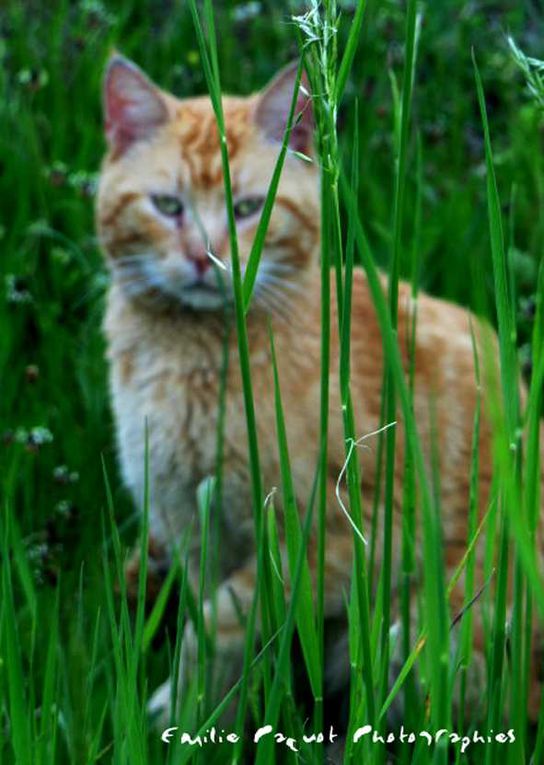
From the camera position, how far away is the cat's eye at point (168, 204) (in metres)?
2.45

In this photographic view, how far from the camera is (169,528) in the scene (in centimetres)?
241

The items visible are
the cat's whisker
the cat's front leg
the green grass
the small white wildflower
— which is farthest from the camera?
the small white wildflower

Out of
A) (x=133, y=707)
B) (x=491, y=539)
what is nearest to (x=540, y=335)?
(x=491, y=539)

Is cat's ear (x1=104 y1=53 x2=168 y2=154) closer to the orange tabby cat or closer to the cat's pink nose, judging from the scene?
the orange tabby cat

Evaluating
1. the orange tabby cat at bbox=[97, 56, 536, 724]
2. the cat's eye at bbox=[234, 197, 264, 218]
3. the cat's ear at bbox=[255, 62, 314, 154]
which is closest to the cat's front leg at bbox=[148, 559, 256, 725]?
the orange tabby cat at bbox=[97, 56, 536, 724]

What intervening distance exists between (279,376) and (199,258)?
0.85 ft

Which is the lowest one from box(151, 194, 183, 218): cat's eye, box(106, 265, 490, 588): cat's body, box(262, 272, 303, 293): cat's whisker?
box(106, 265, 490, 588): cat's body

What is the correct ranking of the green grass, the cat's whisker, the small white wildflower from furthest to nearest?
the small white wildflower
the cat's whisker
the green grass

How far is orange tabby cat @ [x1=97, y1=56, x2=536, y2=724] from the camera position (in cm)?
227

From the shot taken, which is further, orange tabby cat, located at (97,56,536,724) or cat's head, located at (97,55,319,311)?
cat's head, located at (97,55,319,311)

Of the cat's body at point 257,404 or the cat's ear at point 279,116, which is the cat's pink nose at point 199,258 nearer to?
the cat's body at point 257,404

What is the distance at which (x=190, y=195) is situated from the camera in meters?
2.44

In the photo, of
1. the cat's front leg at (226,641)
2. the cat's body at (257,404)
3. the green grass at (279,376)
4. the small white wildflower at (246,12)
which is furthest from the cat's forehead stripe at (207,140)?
the small white wildflower at (246,12)

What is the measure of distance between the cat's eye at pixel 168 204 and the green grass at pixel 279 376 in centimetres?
28
